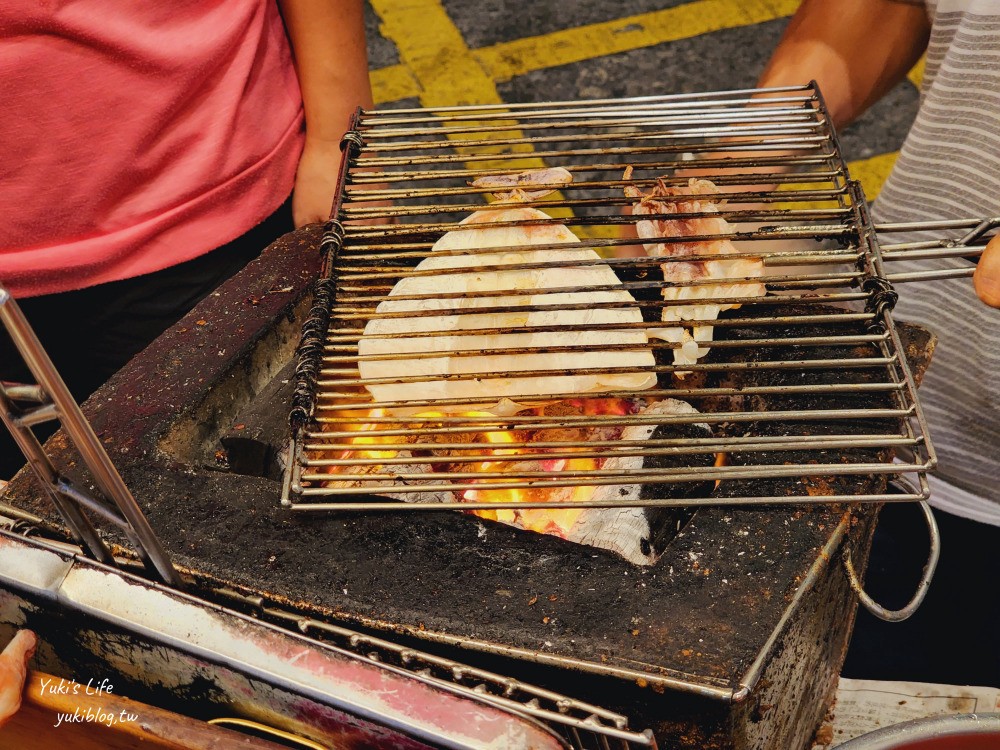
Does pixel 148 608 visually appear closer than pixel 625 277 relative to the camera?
Yes

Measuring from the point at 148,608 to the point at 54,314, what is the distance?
1434mm

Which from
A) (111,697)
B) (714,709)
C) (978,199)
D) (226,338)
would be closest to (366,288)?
(226,338)

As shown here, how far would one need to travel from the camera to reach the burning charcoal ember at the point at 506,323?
1.83 m

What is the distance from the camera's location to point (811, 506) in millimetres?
1675

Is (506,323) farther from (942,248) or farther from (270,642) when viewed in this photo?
(942,248)

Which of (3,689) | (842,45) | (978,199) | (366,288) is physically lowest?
(3,689)

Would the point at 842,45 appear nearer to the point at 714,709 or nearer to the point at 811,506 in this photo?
the point at 811,506

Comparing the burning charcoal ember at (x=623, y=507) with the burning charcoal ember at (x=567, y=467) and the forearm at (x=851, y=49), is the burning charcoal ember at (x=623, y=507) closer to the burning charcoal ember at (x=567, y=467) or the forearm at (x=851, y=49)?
the burning charcoal ember at (x=567, y=467)

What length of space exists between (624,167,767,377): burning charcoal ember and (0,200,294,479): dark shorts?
4.71 feet

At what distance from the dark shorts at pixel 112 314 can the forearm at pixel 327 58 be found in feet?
1.11

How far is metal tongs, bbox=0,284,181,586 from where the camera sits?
1.07 meters

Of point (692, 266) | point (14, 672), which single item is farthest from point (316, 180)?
point (14, 672)

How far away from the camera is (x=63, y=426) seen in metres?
1.27

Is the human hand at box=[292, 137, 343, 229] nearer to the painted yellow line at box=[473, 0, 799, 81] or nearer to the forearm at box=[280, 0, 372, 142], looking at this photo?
the forearm at box=[280, 0, 372, 142]
